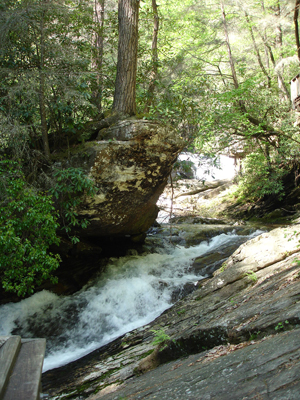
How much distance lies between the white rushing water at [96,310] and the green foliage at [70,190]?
1.63m

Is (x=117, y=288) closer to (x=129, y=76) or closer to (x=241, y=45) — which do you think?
(x=129, y=76)

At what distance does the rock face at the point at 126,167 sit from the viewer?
731cm

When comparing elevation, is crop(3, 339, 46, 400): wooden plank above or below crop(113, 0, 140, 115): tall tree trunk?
below

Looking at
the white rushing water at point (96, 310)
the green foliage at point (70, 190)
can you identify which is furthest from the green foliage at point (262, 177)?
the green foliage at point (70, 190)

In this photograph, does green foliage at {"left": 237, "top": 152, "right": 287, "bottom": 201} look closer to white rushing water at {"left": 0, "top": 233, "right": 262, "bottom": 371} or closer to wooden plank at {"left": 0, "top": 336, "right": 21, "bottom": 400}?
white rushing water at {"left": 0, "top": 233, "right": 262, "bottom": 371}

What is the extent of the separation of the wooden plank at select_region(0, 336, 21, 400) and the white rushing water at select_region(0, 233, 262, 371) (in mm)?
3570

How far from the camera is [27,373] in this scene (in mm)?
2021

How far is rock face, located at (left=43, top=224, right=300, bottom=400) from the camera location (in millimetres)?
1708

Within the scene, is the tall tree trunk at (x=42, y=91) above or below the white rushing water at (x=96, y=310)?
above

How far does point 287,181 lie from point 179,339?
1374cm

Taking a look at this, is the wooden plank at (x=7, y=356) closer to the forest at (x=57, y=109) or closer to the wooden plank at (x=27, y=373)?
the wooden plank at (x=27, y=373)

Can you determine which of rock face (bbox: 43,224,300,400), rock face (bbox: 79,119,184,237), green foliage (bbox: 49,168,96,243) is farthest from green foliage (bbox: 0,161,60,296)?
rock face (bbox: 43,224,300,400)

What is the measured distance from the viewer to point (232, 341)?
9.79ft

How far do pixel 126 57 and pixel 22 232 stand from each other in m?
5.47
